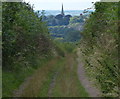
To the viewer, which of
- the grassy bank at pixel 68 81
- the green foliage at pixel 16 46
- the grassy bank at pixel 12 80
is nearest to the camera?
the grassy bank at pixel 68 81

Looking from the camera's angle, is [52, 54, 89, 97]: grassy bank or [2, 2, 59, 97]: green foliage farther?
[2, 2, 59, 97]: green foliage

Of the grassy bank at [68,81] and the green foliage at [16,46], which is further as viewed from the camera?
the green foliage at [16,46]

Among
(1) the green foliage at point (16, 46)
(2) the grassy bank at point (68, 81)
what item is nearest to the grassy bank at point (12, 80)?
(1) the green foliage at point (16, 46)

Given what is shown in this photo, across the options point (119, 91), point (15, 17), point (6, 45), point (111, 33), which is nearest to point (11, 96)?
point (6, 45)

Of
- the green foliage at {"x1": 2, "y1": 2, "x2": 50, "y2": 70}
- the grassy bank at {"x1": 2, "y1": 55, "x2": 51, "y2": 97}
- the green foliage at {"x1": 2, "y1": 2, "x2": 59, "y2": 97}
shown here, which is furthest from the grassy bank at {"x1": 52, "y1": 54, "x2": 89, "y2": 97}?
the green foliage at {"x1": 2, "y1": 2, "x2": 50, "y2": 70}

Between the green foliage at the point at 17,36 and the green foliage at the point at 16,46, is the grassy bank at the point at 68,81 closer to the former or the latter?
the green foliage at the point at 16,46

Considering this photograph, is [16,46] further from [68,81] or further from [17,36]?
[68,81]

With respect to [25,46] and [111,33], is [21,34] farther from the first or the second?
[111,33]

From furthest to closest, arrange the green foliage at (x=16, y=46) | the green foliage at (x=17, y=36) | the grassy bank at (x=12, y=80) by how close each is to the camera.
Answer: the green foliage at (x=17, y=36)
the green foliage at (x=16, y=46)
the grassy bank at (x=12, y=80)

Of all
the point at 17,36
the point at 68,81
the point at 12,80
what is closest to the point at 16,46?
the point at 17,36

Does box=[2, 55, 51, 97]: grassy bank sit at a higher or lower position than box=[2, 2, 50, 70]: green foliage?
lower

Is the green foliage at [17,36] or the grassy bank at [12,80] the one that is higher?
the green foliage at [17,36]

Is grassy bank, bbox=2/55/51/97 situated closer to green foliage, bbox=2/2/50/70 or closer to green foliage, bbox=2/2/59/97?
green foliage, bbox=2/2/59/97

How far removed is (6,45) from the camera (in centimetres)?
1867
